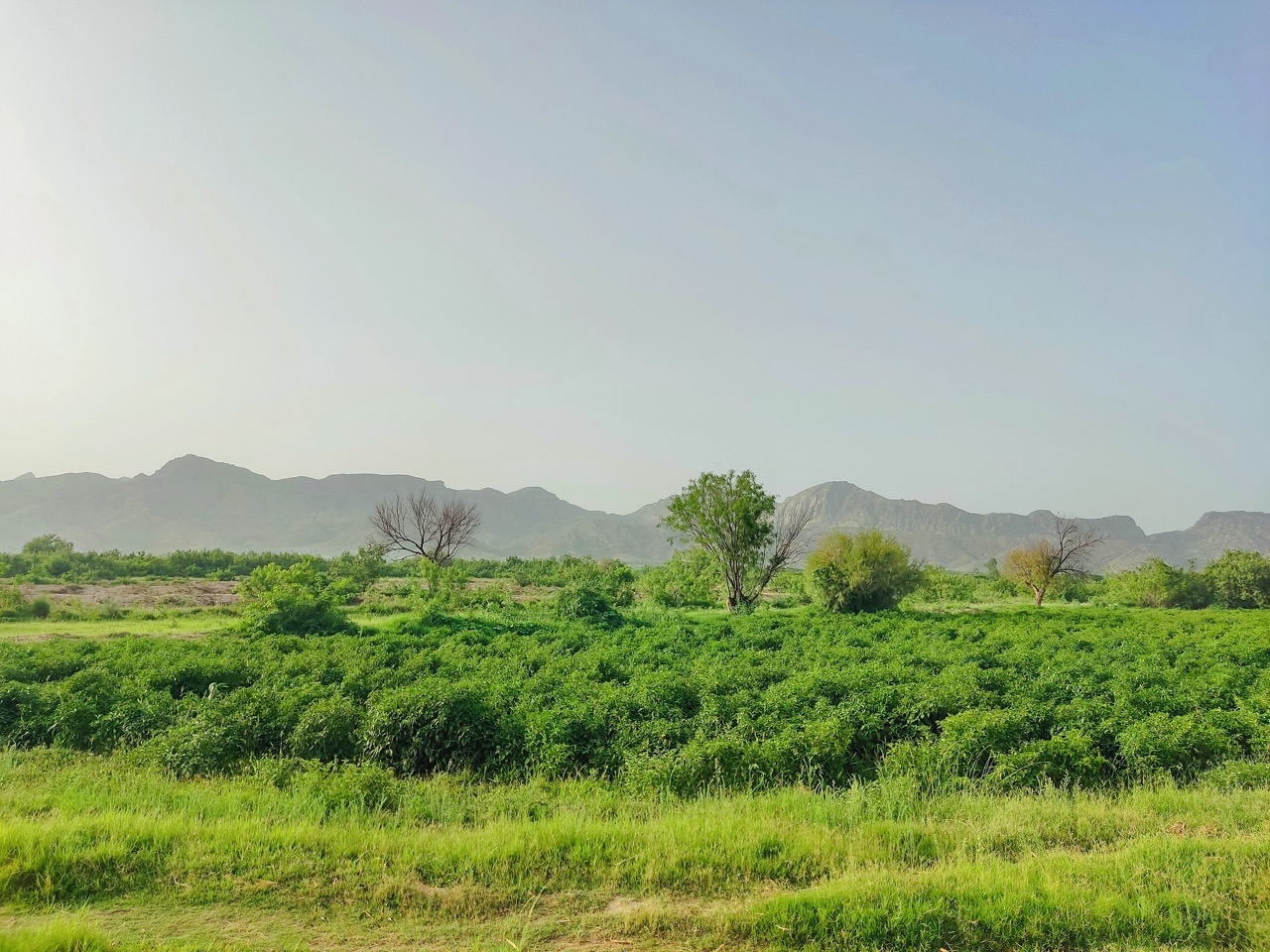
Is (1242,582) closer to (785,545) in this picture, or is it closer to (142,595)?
(785,545)

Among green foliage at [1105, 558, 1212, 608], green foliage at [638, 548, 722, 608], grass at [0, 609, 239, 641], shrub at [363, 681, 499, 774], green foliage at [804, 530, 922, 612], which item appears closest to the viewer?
shrub at [363, 681, 499, 774]

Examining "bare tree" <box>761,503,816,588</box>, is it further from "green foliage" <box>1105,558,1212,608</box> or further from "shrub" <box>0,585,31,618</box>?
"shrub" <box>0,585,31,618</box>

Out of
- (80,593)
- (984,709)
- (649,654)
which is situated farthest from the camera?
(80,593)

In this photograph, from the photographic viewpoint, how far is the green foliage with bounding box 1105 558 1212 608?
A: 5222 cm

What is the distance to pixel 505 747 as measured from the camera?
12414mm

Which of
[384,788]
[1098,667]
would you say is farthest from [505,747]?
[1098,667]

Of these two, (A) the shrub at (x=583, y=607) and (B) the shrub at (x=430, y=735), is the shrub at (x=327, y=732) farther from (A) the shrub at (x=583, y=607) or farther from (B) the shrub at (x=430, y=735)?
(A) the shrub at (x=583, y=607)

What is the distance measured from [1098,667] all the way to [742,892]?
17403 millimetres

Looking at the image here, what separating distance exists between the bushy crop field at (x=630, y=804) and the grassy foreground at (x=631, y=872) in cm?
4

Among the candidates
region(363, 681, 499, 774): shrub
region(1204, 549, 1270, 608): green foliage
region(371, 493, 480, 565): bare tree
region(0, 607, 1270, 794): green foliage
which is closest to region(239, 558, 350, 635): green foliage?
region(0, 607, 1270, 794): green foliage

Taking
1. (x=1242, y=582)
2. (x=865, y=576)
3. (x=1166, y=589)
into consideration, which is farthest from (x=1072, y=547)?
(x=865, y=576)

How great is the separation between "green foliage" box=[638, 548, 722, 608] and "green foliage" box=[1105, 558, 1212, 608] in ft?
114

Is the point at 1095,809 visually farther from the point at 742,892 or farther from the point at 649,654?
the point at 649,654

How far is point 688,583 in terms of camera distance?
52.3 metres
